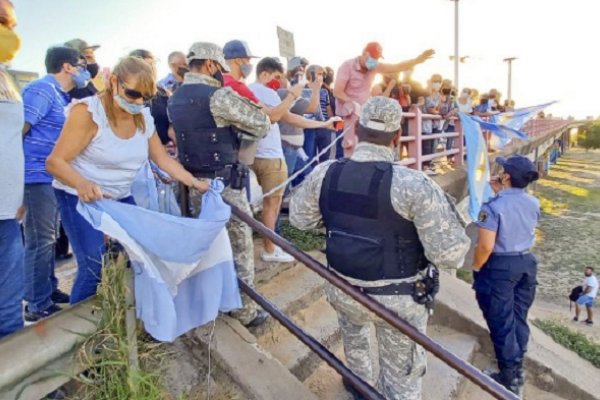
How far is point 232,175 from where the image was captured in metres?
2.75

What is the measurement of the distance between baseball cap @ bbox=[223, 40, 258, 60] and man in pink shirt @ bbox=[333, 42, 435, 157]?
1844 millimetres

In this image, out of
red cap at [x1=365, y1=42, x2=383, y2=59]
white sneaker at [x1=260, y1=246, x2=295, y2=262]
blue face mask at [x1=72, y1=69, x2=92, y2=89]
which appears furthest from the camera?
red cap at [x1=365, y1=42, x2=383, y2=59]

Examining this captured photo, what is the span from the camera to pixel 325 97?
5957 mm

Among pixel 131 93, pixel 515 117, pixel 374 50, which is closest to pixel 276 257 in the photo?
pixel 131 93

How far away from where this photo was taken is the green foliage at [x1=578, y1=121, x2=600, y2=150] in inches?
1794

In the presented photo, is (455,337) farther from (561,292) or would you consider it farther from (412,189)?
(561,292)

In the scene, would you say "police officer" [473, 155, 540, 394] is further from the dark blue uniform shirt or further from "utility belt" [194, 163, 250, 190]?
"utility belt" [194, 163, 250, 190]

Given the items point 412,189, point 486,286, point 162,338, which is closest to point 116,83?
point 162,338

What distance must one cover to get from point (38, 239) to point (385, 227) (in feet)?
6.98

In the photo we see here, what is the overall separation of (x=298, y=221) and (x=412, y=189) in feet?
2.40

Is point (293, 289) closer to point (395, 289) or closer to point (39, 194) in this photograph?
point (395, 289)

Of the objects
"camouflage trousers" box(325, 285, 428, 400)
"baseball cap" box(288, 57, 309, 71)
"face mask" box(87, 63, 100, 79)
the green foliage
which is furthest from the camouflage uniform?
the green foliage

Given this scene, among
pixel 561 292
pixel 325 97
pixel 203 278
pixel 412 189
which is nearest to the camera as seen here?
pixel 412 189

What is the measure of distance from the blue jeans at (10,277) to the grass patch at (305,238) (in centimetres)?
258
